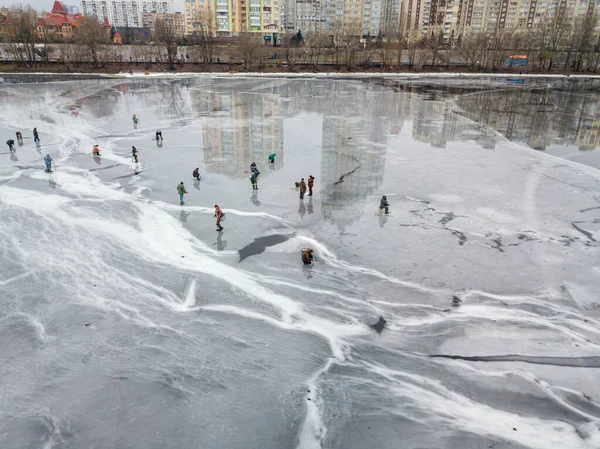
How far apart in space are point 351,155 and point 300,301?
13138 millimetres

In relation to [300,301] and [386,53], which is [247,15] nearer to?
[386,53]

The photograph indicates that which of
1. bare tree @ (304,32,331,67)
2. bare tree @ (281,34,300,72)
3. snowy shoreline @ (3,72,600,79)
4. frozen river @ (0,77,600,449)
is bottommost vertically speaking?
frozen river @ (0,77,600,449)

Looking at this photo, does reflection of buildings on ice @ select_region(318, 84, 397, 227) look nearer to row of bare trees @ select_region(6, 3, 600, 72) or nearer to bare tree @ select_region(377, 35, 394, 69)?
bare tree @ select_region(377, 35, 394, 69)

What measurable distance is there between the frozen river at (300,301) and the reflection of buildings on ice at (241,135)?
296 millimetres

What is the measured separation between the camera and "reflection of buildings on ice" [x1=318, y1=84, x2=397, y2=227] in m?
16.3

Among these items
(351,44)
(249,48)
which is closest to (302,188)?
(249,48)

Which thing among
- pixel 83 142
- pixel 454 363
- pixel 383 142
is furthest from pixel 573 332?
pixel 83 142

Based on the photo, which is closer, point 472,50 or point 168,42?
point 168,42

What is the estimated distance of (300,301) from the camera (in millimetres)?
10508

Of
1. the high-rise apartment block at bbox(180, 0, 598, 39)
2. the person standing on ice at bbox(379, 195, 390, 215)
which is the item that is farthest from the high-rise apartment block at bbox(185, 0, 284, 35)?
the person standing on ice at bbox(379, 195, 390, 215)

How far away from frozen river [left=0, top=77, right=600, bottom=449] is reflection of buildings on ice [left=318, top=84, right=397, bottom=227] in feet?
0.56

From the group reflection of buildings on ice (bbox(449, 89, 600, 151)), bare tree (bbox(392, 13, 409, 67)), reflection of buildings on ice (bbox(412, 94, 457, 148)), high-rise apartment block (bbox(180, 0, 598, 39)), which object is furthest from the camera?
high-rise apartment block (bbox(180, 0, 598, 39))

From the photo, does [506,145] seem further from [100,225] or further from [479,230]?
[100,225]

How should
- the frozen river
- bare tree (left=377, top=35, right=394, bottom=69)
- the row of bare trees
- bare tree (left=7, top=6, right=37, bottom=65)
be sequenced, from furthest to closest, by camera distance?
bare tree (left=377, top=35, right=394, bottom=69) < the row of bare trees < bare tree (left=7, top=6, right=37, bottom=65) < the frozen river
